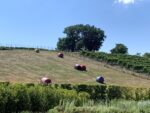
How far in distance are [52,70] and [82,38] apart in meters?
69.5

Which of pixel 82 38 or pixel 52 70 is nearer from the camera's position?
pixel 52 70

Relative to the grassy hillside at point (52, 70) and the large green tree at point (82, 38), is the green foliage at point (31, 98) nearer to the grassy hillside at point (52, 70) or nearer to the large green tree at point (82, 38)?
the grassy hillside at point (52, 70)

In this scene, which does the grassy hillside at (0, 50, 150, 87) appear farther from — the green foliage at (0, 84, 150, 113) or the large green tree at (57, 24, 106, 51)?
the large green tree at (57, 24, 106, 51)

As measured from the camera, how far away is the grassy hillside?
61.0 m

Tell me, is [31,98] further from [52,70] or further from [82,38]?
[82,38]

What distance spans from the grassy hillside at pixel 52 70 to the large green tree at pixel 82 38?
161ft

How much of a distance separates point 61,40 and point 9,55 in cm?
6267

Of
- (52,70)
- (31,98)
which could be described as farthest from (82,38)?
(31,98)

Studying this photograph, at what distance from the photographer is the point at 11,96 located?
100ft

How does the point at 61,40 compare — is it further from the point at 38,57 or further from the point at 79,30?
the point at 38,57

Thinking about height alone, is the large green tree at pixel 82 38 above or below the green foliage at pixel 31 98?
above

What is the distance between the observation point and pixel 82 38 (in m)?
138

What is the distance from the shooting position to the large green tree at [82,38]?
441ft

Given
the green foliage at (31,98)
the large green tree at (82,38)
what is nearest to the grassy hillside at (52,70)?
the green foliage at (31,98)
